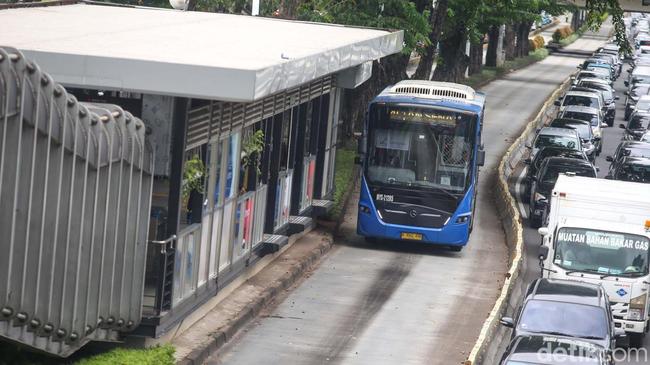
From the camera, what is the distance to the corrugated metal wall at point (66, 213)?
13.0m

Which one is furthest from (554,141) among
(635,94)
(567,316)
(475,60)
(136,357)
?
(475,60)

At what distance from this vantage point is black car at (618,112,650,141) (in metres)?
50.9

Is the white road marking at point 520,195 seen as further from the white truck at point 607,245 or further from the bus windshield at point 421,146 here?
the white truck at point 607,245

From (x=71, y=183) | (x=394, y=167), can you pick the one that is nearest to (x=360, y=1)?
(x=394, y=167)

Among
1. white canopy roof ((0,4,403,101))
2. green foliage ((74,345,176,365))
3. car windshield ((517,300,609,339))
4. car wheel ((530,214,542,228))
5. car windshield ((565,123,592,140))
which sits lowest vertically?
car wheel ((530,214,542,228))

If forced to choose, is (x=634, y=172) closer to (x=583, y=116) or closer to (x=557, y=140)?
(x=557, y=140)

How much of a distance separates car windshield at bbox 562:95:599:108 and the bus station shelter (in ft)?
98.0

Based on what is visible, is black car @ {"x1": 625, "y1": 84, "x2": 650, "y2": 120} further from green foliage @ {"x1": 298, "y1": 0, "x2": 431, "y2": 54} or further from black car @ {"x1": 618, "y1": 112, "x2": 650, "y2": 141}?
green foliage @ {"x1": 298, "y1": 0, "x2": 431, "y2": 54}

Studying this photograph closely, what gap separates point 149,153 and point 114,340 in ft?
8.01

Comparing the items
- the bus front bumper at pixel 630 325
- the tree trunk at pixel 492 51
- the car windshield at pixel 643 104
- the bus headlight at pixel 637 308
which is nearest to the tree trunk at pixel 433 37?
the car windshield at pixel 643 104

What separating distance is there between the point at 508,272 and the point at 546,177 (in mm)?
9896

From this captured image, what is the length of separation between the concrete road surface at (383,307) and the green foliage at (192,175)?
2.47 metres

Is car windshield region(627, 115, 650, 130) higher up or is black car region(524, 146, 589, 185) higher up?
black car region(524, 146, 589, 185)

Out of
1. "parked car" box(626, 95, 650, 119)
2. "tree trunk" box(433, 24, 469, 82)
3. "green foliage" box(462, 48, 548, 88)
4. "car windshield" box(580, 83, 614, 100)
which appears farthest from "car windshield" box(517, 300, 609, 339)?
"green foliage" box(462, 48, 548, 88)
